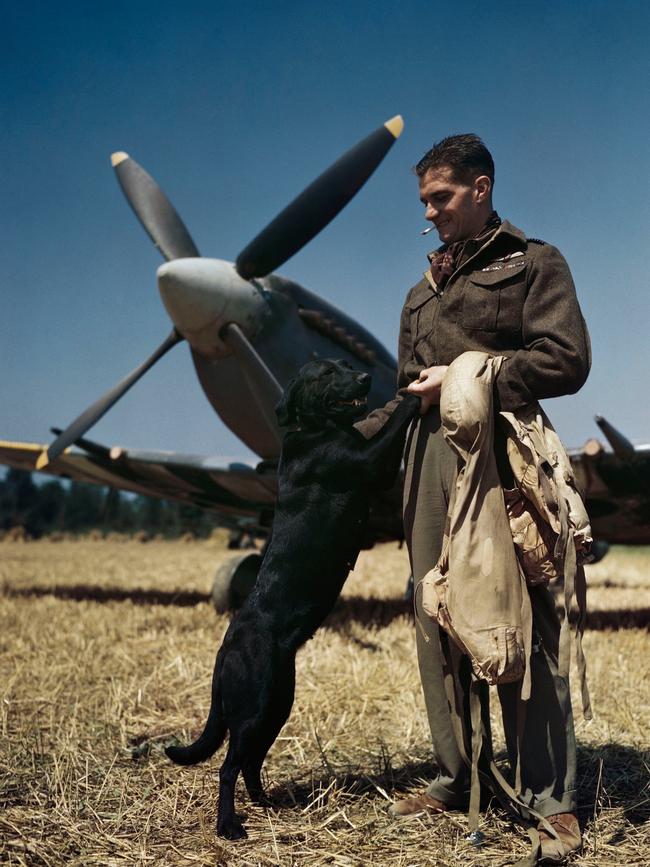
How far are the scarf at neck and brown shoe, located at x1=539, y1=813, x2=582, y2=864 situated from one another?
1.81 m

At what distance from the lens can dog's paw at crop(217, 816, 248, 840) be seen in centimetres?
238

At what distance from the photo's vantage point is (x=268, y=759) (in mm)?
3309

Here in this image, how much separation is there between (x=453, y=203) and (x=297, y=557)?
4.34 ft

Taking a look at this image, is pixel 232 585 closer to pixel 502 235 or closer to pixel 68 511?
pixel 502 235

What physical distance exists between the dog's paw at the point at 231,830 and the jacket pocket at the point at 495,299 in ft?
5.95

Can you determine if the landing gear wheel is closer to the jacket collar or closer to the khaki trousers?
the khaki trousers

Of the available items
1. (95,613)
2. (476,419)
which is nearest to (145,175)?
(95,613)

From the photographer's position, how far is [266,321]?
288 inches

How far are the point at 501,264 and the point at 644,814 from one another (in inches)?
77.7

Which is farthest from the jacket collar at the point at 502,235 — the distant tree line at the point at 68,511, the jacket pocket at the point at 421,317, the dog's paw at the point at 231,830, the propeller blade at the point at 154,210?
the distant tree line at the point at 68,511

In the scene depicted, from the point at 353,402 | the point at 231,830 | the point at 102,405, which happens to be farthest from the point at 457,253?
the point at 102,405

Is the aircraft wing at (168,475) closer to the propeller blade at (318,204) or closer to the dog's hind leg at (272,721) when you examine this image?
the propeller blade at (318,204)

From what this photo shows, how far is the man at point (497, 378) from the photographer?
231 cm

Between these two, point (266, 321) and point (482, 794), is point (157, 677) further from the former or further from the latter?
point (266, 321)
